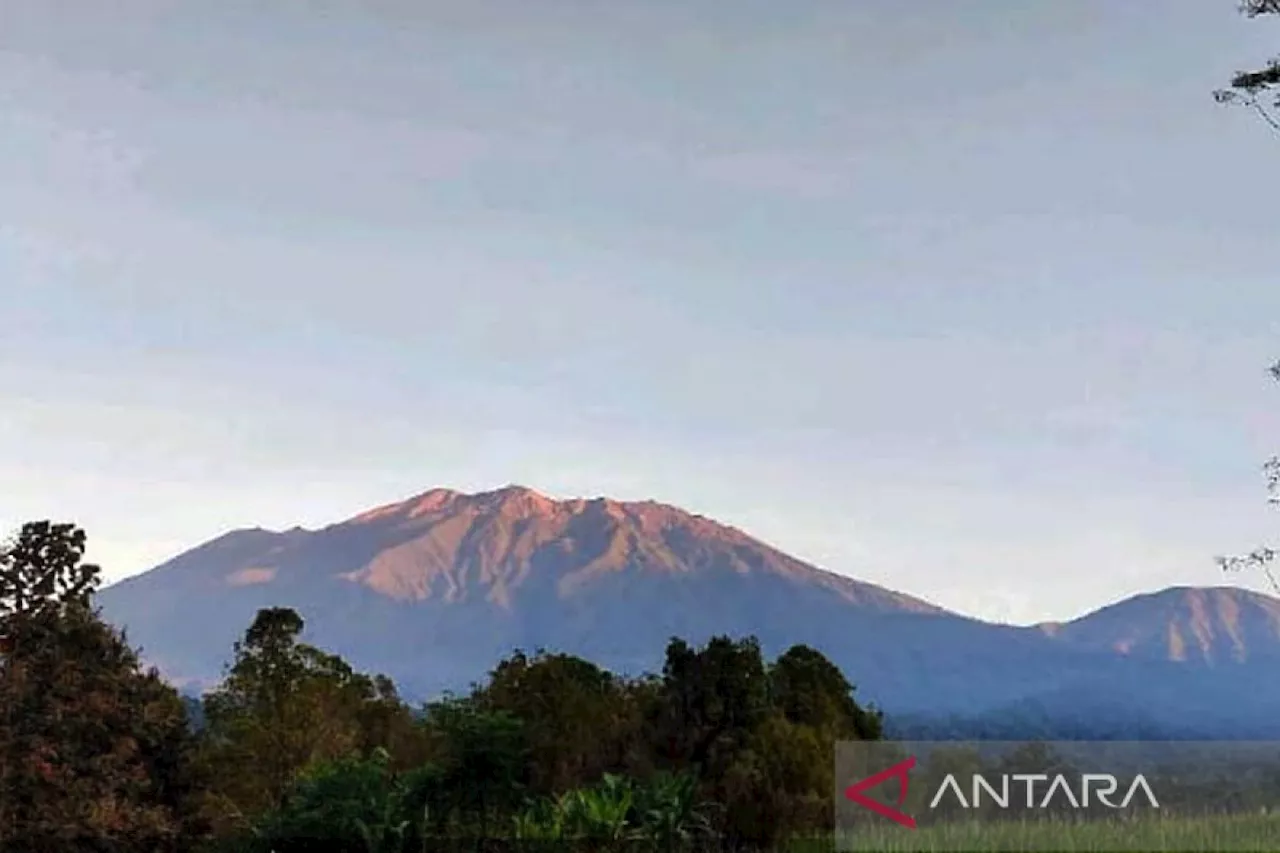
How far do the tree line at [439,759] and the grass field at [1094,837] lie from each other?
4047mm

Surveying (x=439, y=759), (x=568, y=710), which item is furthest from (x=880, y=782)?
(x=568, y=710)

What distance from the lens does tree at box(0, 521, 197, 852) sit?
602 inches

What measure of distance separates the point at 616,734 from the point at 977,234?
15.9 metres

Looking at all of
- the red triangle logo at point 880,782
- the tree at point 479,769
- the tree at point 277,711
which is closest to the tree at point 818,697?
the tree at point 479,769

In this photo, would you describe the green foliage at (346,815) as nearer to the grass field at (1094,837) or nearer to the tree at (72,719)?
the tree at (72,719)

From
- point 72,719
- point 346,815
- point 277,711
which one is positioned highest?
point 277,711

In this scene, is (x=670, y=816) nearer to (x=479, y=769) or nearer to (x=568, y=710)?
(x=479, y=769)

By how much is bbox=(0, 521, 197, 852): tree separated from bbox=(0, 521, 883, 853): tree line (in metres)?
0.02

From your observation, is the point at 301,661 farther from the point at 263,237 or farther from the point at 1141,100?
the point at 1141,100

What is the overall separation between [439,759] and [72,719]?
5.09 meters

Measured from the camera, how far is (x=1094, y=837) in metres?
6.02

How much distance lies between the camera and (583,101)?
3025 centimetres

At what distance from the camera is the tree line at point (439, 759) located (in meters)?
12.5

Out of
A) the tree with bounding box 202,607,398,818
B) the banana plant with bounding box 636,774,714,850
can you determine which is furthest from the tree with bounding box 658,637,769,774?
the tree with bounding box 202,607,398,818
